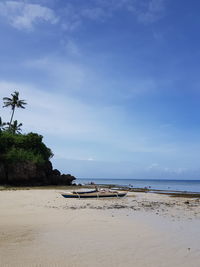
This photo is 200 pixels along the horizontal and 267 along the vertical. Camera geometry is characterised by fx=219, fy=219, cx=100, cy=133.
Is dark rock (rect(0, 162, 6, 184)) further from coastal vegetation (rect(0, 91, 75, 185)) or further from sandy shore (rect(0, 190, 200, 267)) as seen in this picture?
sandy shore (rect(0, 190, 200, 267))

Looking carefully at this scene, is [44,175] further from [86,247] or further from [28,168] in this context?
[86,247]

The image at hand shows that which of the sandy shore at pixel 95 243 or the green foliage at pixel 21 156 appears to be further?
the green foliage at pixel 21 156

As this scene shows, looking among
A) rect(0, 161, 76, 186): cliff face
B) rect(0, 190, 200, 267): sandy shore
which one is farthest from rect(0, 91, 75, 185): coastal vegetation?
rect(0, 190, 200, 267): sandy shore

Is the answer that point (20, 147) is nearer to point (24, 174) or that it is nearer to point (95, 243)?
point (24, 174)

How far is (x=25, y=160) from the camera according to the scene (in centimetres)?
5062

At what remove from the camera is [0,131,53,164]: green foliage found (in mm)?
49844

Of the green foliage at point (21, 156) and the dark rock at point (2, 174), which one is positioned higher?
the green foliage at point (21, 156)

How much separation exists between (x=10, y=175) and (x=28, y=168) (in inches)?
162

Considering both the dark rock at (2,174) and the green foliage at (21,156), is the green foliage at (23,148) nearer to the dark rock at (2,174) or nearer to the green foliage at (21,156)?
the green foliage at (21,156)

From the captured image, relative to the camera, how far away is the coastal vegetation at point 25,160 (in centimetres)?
4928

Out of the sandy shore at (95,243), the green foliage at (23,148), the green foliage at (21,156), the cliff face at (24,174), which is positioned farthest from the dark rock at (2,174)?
the sandy shore at (95,243)

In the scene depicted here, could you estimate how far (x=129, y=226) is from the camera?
36.4 feet

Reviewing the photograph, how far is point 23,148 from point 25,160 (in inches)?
200

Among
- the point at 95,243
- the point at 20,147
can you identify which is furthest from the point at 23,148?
the point at 95,243
